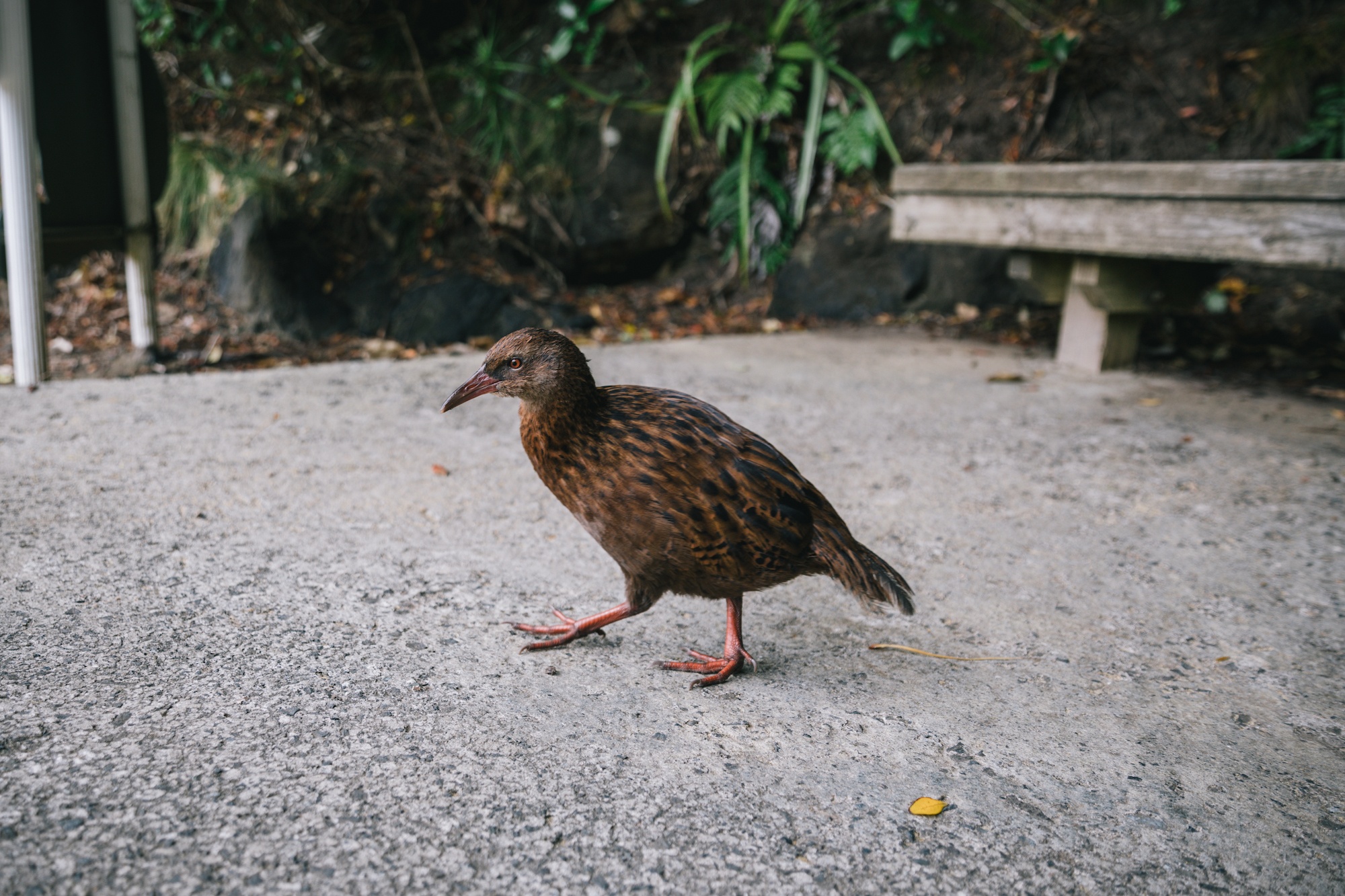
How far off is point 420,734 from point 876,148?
20.9 ft

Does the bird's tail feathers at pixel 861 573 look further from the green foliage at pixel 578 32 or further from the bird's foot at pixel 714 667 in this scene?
the green foliage at pixel 578 32

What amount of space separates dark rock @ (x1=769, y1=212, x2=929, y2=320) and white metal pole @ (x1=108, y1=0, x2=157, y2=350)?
4090 mm

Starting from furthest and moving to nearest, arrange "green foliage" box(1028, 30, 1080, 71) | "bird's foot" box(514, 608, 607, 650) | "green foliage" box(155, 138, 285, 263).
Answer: "green foliage" box(1028, 30, 1080, 71) < "green foliage" box(155, 138, 285, 263) < "bird's foot" box(514, 608, 607, 650)

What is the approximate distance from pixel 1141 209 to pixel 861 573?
331 centimetres

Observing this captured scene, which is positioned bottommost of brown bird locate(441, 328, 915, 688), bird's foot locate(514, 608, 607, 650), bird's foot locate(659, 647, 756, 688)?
bird's foot locate(659, 647, 756, 688)

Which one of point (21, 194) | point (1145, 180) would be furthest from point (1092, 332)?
point (21, 194)

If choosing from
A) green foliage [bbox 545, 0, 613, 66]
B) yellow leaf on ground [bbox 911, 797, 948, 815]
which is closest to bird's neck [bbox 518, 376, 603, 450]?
yellow leaf on ground [bbox 911, 797, 948, 815]

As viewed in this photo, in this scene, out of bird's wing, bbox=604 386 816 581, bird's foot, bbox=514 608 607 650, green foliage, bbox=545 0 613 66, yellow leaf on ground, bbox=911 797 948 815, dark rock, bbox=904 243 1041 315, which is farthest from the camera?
green foliage, bbox=545 0 613 66

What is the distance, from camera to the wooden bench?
4156 millimetres

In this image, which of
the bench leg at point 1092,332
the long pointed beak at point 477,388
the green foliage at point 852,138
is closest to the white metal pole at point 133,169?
the long pointed beak at point 477,388

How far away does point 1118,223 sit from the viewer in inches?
191

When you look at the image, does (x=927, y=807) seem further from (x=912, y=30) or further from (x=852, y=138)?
(x=912, y=30)

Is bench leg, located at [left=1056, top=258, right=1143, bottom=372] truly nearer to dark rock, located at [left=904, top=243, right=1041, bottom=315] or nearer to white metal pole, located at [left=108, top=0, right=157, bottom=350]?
dark rock, located at [left=904, top=243, right=1041, bottom=315]

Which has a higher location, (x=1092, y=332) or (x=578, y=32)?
(x=578, y=32)
